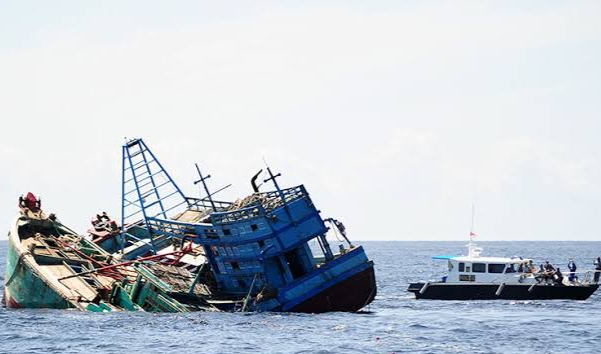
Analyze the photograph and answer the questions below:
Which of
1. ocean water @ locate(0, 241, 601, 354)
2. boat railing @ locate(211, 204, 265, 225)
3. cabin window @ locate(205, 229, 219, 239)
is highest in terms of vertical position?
boat railing @ locate(211, 204, 265, 225)

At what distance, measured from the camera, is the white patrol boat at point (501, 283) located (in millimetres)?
67500

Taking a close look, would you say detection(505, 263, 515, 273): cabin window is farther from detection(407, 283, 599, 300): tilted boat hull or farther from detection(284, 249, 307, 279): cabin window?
detection(284, 249, 307, 279): cabin window

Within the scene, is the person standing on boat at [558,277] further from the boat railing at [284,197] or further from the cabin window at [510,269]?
the boat railing at [284,197]

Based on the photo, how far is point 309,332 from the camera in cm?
4788

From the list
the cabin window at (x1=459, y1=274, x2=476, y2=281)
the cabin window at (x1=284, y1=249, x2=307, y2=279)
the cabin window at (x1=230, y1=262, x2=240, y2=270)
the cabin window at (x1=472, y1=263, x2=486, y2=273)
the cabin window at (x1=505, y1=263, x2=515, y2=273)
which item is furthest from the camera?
the cabin window at (x1=459, y1=274, x2=476, y2=281)

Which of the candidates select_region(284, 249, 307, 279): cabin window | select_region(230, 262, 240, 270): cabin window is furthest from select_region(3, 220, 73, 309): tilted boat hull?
select_region(284, 249, 307, 279): cabin window

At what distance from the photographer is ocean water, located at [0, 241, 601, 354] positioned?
4409cm

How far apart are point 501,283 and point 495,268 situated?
1269 mm

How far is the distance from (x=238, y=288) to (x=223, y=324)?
5.57 m

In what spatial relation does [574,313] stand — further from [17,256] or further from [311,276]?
[17,256]

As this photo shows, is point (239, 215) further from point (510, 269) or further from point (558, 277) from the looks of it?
point (558, 277)

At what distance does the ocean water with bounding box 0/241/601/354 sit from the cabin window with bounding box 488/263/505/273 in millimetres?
7652

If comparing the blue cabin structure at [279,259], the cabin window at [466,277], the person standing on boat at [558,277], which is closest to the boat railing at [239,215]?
the blue cabin structure at [279,259]

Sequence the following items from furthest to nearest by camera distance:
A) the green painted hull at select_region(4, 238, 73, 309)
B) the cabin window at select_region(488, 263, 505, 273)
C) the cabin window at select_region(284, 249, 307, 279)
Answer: the cabin window at select_region(488, 263, 505, 273), the green painted hull at select_region(4, 238, 73, 309), the cabin window at select_region(284, 249, 307, 279)
